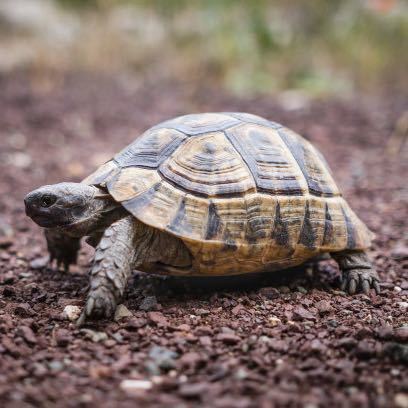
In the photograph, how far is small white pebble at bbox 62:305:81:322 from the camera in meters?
2.85

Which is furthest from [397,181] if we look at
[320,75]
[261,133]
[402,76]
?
[402,76]

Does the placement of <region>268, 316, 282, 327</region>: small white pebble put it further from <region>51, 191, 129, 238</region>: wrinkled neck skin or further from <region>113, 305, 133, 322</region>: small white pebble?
<region>51, 191, 129, 238</region>: wrinkled neck skin

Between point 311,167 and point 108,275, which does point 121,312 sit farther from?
point 311,167

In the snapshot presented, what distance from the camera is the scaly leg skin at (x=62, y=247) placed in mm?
3672

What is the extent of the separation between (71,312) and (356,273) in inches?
76.2

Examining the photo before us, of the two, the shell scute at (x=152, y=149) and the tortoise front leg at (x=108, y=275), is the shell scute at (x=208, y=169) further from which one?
the tortoise front leg at (x=108, y=275)

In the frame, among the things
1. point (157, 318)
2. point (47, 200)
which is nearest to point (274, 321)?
point (157, 318)

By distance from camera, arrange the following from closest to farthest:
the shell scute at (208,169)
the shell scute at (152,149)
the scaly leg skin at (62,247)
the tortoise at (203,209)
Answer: the tortoise at (203,209) → the shell scute at (208,169) → the shell scute at (152,149) → the scaly leg skin at (62,247)

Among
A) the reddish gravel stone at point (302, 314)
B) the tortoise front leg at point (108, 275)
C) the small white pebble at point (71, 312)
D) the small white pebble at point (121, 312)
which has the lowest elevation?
the small white pebble at point (71, 312)

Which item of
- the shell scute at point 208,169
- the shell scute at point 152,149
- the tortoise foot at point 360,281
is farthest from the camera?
the tortoise foot at point 360,281

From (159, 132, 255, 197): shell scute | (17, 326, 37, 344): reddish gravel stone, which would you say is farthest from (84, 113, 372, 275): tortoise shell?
(17, 326, 37, 344): reddish gravel stone

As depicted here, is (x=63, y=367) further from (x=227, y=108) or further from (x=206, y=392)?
(x=227, y=108)

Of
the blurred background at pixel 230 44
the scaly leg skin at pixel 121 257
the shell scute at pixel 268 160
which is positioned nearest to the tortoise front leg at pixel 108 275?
the scaly leg skin at pixel 121 257

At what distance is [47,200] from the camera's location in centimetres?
302
